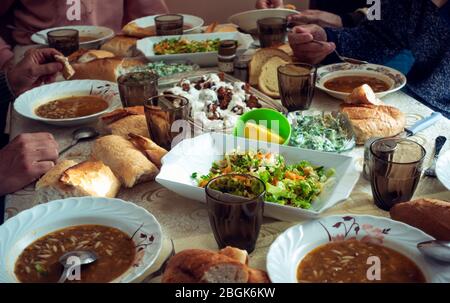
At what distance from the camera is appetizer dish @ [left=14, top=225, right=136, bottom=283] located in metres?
1.14

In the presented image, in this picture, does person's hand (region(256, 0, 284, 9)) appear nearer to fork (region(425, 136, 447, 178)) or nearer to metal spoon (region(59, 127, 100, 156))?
metal spoon (region(59, 127, 100, 156))

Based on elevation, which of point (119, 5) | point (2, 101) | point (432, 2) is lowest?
point (2, 101)

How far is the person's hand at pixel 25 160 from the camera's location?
1.53 m

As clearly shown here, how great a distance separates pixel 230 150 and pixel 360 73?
92 centimetres

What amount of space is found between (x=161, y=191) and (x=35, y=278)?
0.46 meters

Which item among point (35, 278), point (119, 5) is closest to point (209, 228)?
point (35, 278)

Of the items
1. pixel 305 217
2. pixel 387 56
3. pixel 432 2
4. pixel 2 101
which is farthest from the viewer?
pixel 2 101

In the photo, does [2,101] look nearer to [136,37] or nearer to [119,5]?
[136,37]

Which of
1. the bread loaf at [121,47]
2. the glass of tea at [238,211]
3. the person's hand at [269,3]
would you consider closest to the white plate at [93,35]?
the bread loaf at [121,47]

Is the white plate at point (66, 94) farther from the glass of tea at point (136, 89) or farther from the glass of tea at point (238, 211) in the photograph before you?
the glass of tea at point (238, 211)

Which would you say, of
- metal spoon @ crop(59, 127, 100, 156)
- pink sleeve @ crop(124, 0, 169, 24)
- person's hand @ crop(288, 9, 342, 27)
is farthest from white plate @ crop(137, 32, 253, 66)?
pink sleeve @ crop(124, 0, 169, 24)

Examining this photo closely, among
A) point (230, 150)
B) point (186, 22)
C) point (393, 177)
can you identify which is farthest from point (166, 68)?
point (393, 177)

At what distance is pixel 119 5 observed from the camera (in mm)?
3557

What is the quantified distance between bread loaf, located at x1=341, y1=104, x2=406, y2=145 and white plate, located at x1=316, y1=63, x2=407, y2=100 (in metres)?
0.29
